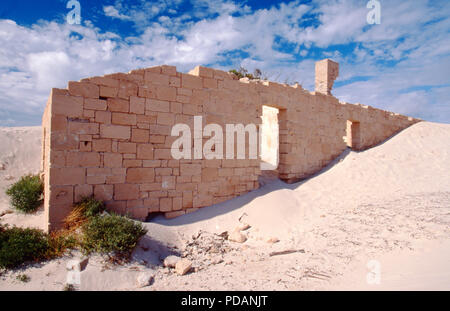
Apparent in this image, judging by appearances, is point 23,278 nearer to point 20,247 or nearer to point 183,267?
point 20,247

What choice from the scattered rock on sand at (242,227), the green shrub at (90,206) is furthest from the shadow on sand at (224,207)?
the green shrub at (90,206)

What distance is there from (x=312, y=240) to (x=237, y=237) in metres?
1.61

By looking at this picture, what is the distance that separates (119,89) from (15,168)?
32.3ft

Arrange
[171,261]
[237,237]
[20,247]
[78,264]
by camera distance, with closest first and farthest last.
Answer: [78,264] < [20,247] < [171,261] < [237,237]

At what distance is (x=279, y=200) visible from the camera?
24.0ft

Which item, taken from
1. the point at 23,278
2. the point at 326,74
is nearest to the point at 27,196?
the point at 23,278

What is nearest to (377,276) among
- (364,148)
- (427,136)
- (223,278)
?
(223,278)

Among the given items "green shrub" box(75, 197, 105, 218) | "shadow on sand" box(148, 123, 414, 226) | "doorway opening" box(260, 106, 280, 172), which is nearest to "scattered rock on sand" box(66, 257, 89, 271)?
"green shrub" box(75, 197, 105, 218)

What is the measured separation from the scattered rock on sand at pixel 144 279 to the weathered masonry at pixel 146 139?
1.97 metres

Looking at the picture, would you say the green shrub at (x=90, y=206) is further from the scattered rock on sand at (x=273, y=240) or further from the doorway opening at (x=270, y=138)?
the doorway opening at (x=270, y=138)

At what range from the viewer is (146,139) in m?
6.27

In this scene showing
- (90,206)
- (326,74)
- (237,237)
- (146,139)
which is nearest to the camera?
(90,206)

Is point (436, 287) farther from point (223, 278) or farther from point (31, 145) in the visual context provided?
point (31, 145)

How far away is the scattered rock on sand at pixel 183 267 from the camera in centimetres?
462
